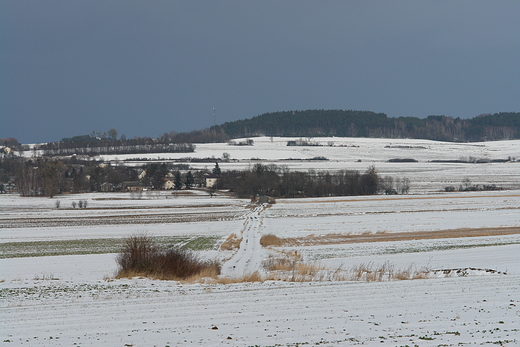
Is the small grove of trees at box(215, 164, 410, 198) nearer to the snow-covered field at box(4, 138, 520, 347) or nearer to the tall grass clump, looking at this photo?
the snow-covered field at box(4, 138, 520, 347)

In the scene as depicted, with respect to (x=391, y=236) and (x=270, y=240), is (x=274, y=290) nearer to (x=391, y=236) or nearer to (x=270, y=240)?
(x=270, y=240)

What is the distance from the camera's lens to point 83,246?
35.2 meters

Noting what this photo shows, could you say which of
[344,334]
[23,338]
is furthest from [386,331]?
[23,338]

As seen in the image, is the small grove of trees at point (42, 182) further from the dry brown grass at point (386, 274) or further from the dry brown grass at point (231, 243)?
the dry brown grass at point (386, 274)

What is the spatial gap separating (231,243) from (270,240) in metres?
3.06

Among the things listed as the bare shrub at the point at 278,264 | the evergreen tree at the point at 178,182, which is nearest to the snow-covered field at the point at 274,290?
the bare shrub at the point at 278,264

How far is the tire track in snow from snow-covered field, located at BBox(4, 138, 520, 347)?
0.09 meters

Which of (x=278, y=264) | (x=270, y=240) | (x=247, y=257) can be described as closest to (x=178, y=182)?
(x=270, y=240)

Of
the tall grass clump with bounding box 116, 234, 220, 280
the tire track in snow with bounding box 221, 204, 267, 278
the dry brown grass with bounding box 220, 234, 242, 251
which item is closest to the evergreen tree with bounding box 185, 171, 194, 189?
the tire track in snow with bounding box 221, 204, 267, 278

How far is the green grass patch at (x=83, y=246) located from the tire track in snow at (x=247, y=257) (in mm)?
2489

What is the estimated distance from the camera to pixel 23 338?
1082 cm

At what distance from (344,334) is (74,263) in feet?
67.5

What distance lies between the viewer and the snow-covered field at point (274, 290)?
35.4 feet

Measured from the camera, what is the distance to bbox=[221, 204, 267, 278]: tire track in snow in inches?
922
